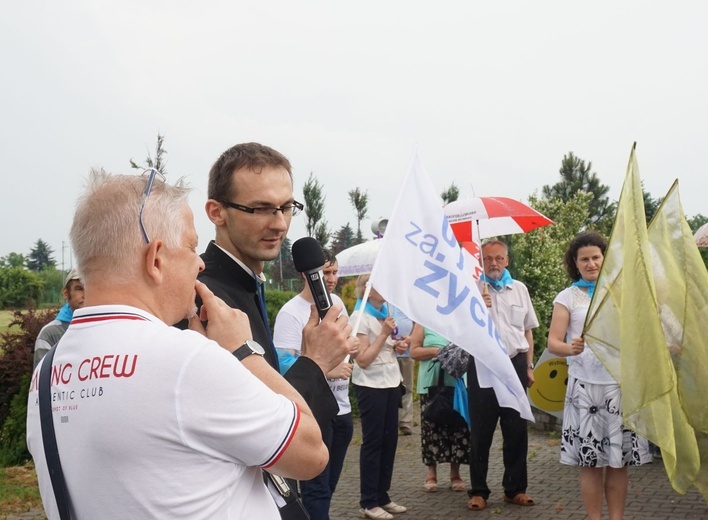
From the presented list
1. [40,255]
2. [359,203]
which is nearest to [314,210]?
[359,203]

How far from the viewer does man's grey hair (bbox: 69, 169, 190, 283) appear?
5.91 feet

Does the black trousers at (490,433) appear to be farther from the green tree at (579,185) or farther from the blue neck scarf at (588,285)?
the green tree at (579,185)

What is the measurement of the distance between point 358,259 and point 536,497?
4413mm

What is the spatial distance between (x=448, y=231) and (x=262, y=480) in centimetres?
343

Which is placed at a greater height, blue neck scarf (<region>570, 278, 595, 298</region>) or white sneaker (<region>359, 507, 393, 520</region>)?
blue neck scarf (<region>570, 278, 595, 298</region>)

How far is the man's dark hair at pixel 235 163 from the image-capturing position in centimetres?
298

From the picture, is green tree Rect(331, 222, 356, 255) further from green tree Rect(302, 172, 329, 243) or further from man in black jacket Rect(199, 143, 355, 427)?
man in black jacket Rect(199, 143, 355, 427)

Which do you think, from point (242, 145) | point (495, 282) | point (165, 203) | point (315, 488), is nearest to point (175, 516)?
point (165, 203)

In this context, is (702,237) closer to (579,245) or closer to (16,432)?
(579,245)

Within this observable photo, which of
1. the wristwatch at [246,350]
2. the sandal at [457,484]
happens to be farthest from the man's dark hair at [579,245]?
the wristwatch at [246,350]

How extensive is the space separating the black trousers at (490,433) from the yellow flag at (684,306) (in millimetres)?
2593

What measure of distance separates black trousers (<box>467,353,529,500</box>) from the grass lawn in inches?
171

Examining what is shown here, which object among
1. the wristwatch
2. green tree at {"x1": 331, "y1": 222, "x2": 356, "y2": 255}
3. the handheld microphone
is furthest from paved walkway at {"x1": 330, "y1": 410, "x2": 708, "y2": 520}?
green tree at {"x1": 331, "y1": 222, "x2": 356, "y2": 255}

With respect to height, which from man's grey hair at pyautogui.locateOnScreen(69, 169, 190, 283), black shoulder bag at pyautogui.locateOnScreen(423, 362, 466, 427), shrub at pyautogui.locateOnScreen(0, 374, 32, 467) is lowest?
shrub at pyautogui.locateOnScreen(0, 374, 32, 467)
